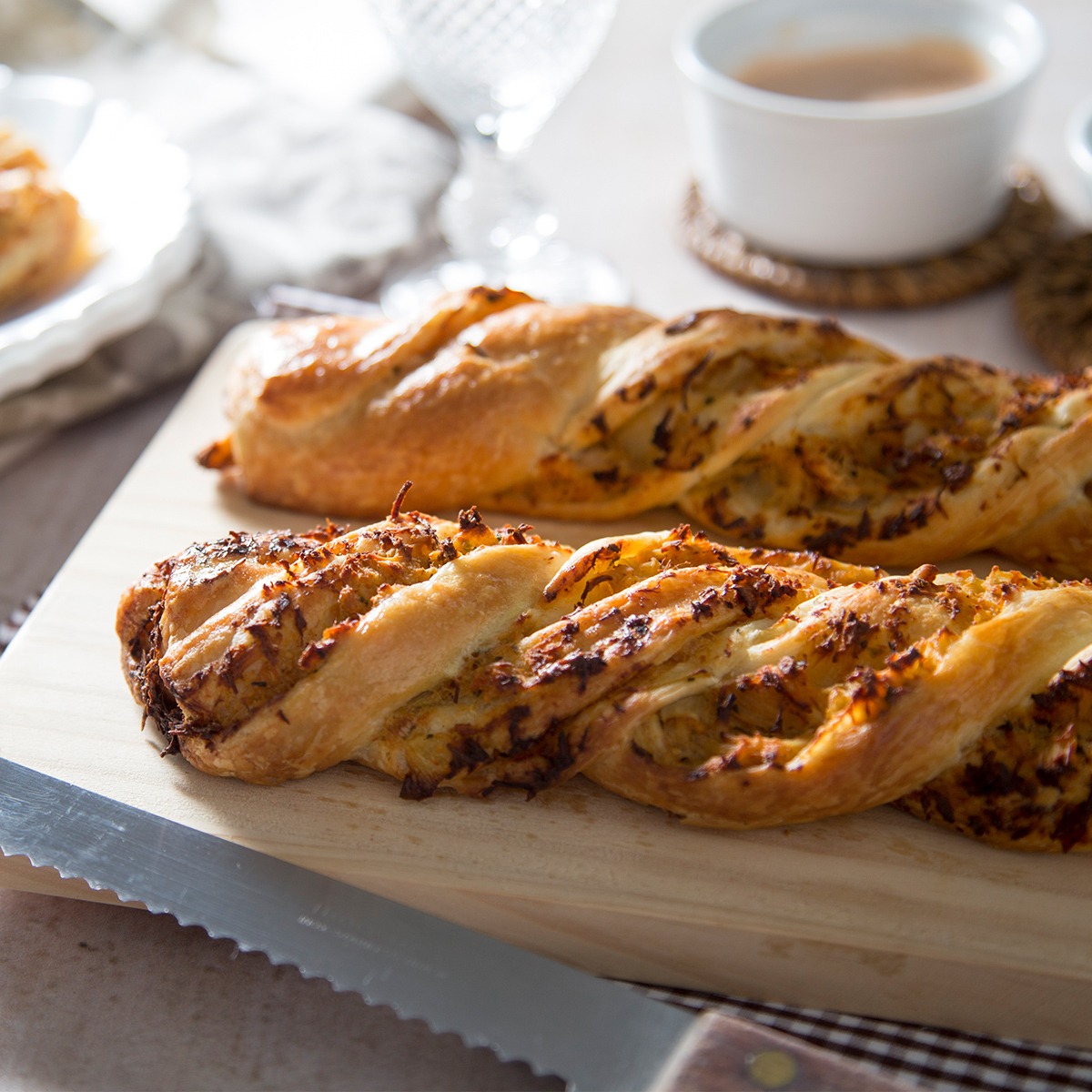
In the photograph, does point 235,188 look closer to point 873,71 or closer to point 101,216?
point 101,216

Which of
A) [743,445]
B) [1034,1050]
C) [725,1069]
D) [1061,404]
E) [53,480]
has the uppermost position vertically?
[1061,404]

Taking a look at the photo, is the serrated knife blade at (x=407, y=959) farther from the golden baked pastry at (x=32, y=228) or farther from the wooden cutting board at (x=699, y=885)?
the golden baked pastry at (x=32, y=228)

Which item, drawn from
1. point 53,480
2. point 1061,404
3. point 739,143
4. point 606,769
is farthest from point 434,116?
point 606,769

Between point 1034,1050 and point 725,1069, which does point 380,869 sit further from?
point 1034,1050

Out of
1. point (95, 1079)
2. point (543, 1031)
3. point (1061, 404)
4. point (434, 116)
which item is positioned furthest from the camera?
point (434, 116)

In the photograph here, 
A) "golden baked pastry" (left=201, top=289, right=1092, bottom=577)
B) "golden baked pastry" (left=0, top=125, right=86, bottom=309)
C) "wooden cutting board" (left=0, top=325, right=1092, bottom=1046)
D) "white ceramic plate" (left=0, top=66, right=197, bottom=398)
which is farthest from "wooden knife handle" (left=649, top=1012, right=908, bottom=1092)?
"golden baked pastry" (left=0, top=125, right=86, bottom=309)

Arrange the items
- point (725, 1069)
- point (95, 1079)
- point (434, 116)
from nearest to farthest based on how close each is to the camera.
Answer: point (725, 1069)
point (95, 1079)
point (434, 116)

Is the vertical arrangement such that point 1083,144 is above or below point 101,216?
above

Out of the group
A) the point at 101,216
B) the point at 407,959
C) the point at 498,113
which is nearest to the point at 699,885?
the point at 407,959
